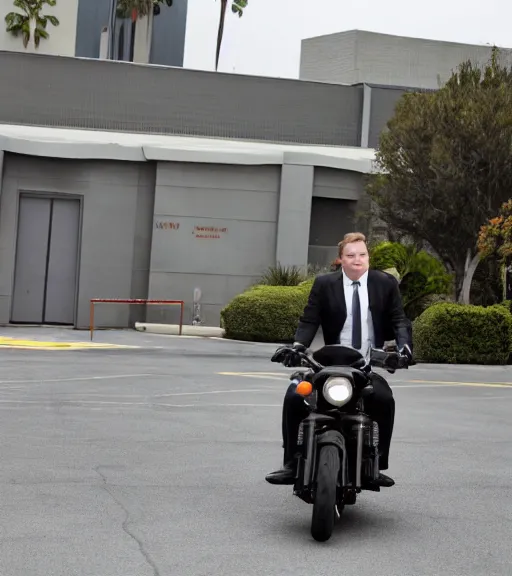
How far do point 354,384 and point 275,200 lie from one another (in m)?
26.2

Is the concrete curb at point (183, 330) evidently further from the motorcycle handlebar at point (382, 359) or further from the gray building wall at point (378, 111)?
the motorcycle handlebar at point (382, 359)

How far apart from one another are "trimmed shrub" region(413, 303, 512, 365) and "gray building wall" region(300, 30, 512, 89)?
21793 mm

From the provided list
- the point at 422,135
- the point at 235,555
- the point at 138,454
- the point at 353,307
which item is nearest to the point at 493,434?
the point at 138,454

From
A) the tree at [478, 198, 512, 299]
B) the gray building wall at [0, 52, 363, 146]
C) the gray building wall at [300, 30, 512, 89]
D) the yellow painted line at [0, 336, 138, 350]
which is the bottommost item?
the yellow painted line at [0, 336, 138, 350]

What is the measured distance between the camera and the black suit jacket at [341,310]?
25.6 ft

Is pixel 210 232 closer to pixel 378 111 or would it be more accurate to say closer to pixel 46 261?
pixel 46 261

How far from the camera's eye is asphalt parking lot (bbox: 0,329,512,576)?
21.7 feet

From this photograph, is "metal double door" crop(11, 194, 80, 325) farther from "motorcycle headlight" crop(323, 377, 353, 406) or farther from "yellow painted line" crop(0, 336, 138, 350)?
"motorcycle headlight" crop(323, 377, 353, 406)

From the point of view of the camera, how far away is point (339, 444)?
7.08 meters

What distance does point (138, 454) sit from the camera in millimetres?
10500

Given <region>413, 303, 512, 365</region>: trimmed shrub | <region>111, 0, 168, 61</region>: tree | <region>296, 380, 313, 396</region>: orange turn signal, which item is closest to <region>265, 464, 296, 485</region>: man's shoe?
<region>296, 380, 313, 396</region>: orange turn signal

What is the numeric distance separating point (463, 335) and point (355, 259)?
17.3 metres

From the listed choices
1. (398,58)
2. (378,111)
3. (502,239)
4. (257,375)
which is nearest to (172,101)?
(378,111)

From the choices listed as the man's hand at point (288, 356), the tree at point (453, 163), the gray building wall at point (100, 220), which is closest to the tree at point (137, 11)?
the gray building wall at point (100, 220)
